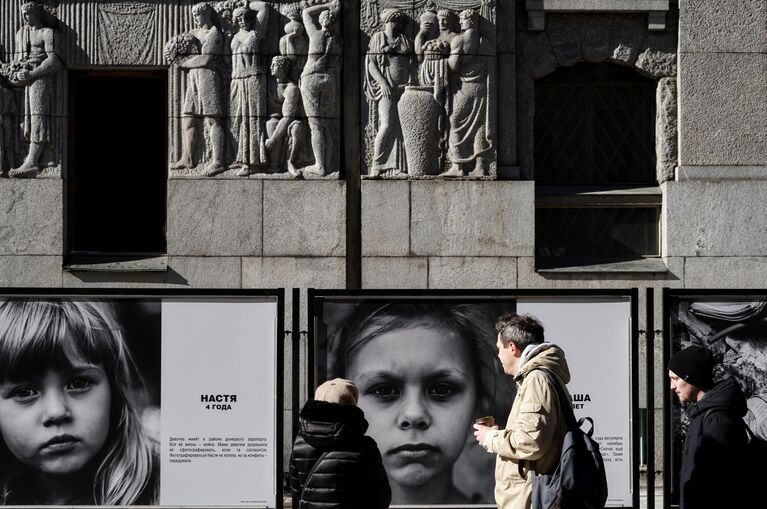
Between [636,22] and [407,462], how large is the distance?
18.8ft

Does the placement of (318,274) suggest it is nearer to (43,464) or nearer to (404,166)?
(404,166)

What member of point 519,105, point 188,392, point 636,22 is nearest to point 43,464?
point 188,392

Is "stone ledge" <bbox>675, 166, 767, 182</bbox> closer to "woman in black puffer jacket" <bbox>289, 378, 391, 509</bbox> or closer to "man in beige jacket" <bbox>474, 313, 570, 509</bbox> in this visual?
"man in beige jacket" <bbox>474, 313, 570, 509</bbox>

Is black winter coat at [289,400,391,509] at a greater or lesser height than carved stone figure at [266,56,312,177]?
lesser

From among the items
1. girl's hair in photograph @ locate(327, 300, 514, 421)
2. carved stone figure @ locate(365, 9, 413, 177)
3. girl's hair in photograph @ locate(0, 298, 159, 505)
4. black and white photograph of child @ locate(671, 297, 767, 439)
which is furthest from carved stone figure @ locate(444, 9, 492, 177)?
girl's hair in photograph @ locate(0, 298, 159, 505)

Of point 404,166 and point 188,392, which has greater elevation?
point 404,166

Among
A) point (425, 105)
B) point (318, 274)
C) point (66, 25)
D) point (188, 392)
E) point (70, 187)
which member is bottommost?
point (188, 392)

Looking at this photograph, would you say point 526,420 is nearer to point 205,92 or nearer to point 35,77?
point 205,92

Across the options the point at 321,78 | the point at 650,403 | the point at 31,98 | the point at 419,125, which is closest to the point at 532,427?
the point at 650,403

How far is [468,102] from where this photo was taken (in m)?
11.7

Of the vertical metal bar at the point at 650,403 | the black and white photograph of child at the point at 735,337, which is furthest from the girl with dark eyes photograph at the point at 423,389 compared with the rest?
the black and white photograph of child at the point at 735,337

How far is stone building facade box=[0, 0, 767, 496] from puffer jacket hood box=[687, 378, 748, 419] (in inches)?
223

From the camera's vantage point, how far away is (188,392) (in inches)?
327

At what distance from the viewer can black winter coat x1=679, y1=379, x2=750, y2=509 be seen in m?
5.67
